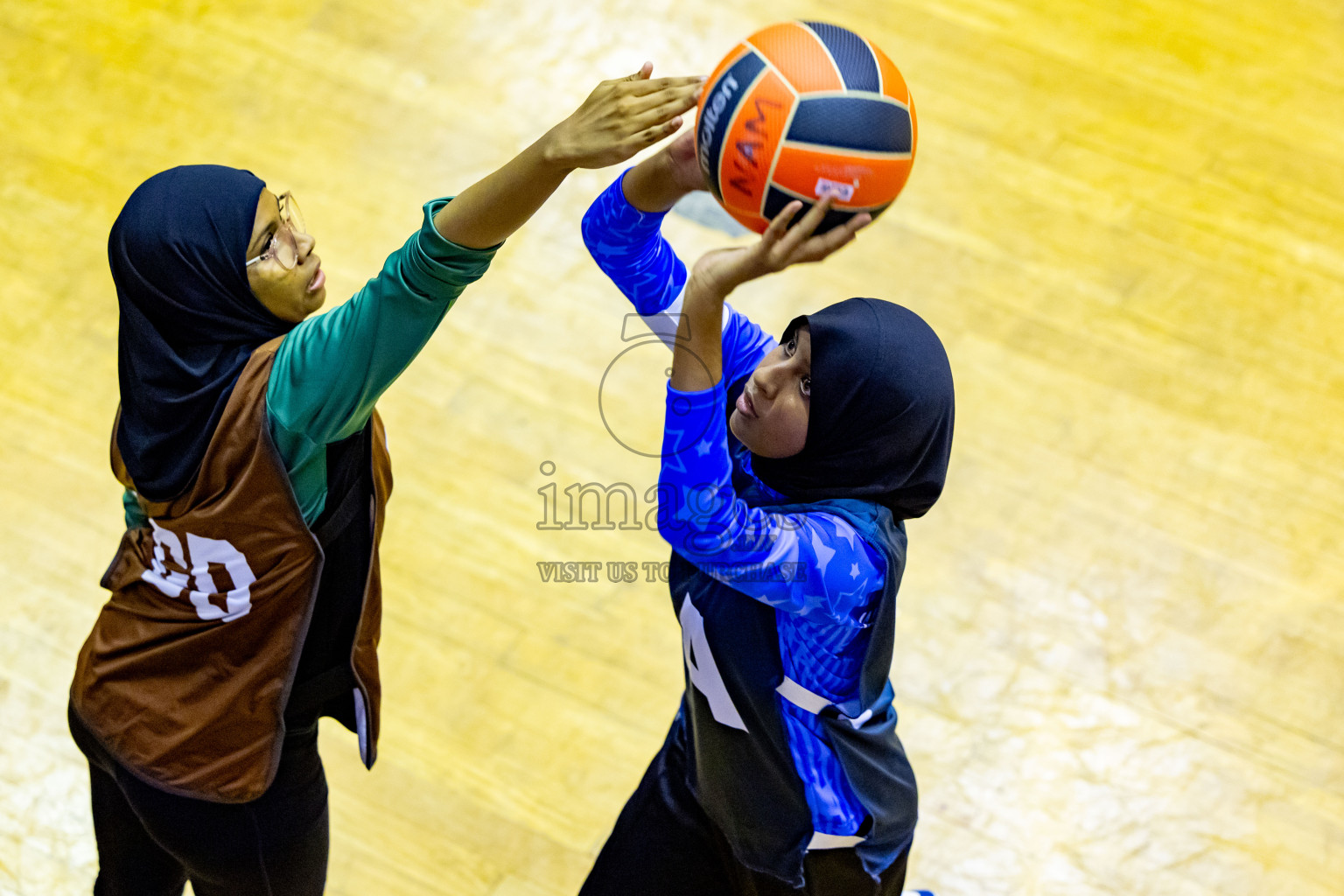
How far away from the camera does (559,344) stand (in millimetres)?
3418

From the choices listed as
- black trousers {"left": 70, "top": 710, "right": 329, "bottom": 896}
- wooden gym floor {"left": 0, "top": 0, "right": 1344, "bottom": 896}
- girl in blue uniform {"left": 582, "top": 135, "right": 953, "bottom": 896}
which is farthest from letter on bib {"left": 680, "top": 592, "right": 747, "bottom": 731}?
wooden gym floor {"left": 0, "top": 0, "right": 1344, "bottom": 896}

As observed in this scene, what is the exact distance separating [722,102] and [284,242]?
64 centimetres

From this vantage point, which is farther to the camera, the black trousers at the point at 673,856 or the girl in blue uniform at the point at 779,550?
the black trousers at the point at 673,856

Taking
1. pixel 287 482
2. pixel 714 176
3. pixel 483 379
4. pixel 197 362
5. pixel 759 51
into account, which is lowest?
pixel 483 379

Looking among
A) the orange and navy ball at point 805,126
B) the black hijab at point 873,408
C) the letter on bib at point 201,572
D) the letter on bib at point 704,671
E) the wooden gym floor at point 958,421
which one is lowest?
the wooden gym floor at point 958,421

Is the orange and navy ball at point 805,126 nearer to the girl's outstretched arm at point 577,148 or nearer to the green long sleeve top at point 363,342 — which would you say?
the girl's outstretched arm at point 577,148

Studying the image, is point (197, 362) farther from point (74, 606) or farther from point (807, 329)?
point (74, 606)

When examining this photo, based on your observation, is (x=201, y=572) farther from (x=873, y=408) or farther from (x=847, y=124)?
Result: (x=847, y=124)

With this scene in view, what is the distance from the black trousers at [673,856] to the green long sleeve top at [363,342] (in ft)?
2.74

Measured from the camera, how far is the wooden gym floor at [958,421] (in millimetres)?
2732

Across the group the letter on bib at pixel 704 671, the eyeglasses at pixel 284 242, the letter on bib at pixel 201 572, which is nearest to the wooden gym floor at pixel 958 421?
the letter on bib at pixel 704 671

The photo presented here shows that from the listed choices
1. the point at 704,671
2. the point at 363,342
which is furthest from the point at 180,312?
the point at 704,671

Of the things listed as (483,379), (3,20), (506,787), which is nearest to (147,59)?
(3,20)

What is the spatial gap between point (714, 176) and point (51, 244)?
2.70m
